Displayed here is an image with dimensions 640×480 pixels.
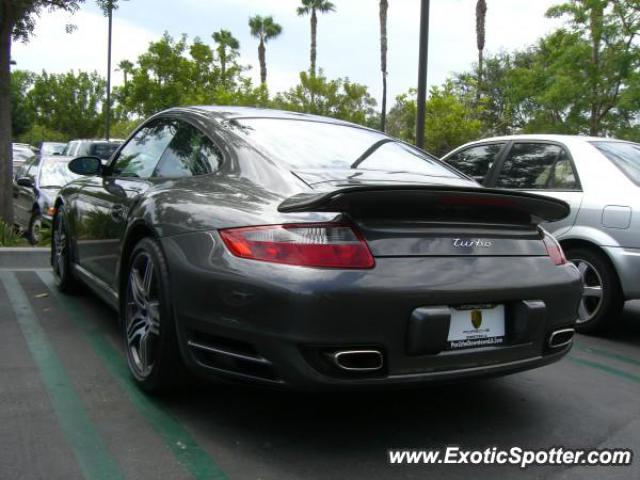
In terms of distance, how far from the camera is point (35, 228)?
9.81m

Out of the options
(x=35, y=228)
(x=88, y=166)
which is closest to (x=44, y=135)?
(x=35, y=228)

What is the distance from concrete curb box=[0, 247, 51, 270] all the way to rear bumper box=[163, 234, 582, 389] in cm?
506

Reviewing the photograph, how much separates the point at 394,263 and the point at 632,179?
3.20 metres

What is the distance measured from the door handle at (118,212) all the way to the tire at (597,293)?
337cm

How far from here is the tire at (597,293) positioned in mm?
4883

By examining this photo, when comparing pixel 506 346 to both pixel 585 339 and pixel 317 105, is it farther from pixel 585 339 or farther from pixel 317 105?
pixel 317 105

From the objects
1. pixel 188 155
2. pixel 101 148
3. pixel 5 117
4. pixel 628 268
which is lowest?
pixel 628 268

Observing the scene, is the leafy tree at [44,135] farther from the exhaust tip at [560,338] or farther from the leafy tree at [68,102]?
the exhaust tip at [560,338]

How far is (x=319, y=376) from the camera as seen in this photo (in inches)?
98.6

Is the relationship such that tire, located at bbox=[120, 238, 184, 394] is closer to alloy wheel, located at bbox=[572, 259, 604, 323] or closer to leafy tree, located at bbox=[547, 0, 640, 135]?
alloy wheel, located at bbox=[572, 259, 604, 323]

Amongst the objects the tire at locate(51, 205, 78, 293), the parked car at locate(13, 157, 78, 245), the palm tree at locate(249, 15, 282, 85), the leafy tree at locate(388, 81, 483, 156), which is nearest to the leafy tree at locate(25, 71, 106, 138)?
the palm tree at locate(249, 15, 282, 85)

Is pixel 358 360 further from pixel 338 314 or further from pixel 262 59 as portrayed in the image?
pixel 262 59

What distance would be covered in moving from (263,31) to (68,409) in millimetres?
46801

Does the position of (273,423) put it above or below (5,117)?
below
